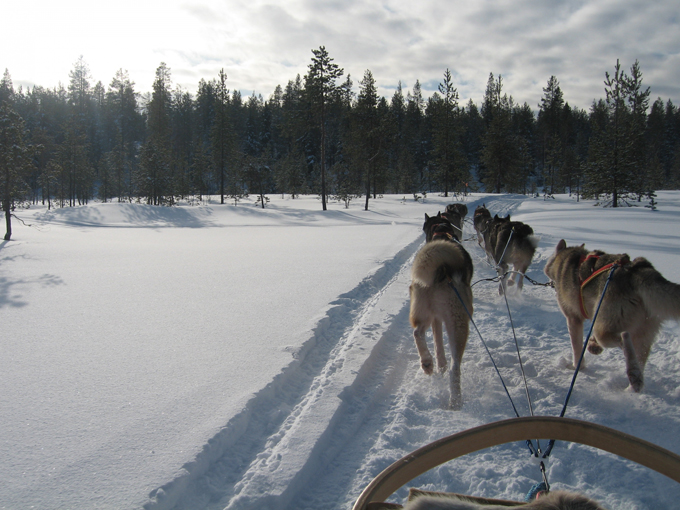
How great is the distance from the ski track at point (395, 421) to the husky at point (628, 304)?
42 cm

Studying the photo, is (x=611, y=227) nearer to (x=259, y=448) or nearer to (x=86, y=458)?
(x=259, y=448)

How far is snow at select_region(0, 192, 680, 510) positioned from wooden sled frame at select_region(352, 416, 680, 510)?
35.7 inches

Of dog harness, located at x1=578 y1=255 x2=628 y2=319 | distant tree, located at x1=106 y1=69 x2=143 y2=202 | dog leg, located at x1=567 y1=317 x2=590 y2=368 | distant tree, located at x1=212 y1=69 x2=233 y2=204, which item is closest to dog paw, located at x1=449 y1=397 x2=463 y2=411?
dog leg, located at x1=567 y1=317 x2=590 y2=368

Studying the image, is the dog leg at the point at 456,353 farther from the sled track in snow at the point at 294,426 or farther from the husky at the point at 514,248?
the husky at the point at 514,248

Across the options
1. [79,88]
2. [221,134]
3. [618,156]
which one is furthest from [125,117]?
[618,156]

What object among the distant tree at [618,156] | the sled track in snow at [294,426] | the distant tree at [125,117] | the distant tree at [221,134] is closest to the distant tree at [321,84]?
the distant tree at [221,134]

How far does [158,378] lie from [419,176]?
2583 inches

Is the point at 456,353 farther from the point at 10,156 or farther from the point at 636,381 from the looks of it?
the point at 10,156

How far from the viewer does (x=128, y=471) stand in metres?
2.15

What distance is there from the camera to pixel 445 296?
127 inches

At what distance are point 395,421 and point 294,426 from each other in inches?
31.0

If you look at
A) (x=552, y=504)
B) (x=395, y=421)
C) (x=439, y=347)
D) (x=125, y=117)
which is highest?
(x=125, y=117)

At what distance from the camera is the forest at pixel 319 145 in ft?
85.1

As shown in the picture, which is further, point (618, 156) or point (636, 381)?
point (618, 156)
